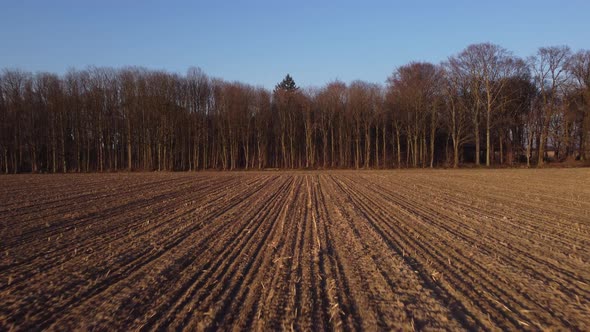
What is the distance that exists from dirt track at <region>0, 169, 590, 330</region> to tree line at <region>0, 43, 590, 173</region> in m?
46.0

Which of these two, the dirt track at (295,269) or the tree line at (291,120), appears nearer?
the dirt track at (295,269)

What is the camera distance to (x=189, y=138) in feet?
196

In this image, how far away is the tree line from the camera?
57.0m

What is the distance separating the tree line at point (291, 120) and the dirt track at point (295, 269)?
4597 centimetres

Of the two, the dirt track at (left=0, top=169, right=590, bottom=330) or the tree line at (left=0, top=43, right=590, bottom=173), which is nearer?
the dirt track at (left=0, top=169, right=590, bottom=330)

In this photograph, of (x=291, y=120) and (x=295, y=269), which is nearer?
(x=295, y=269)

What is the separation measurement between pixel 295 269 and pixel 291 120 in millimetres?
56851

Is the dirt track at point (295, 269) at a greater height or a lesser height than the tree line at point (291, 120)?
lesser

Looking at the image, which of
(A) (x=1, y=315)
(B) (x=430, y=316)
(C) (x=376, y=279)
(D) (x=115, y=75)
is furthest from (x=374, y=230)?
(D) (x=115, y=75)

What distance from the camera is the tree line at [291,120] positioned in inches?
2244

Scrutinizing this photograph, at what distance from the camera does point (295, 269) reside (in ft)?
24.6

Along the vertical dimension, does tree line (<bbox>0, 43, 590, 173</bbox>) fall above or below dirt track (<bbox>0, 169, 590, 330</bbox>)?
above

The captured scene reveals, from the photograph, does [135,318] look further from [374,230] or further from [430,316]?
[374,230]

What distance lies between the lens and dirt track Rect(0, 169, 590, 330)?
537cm
